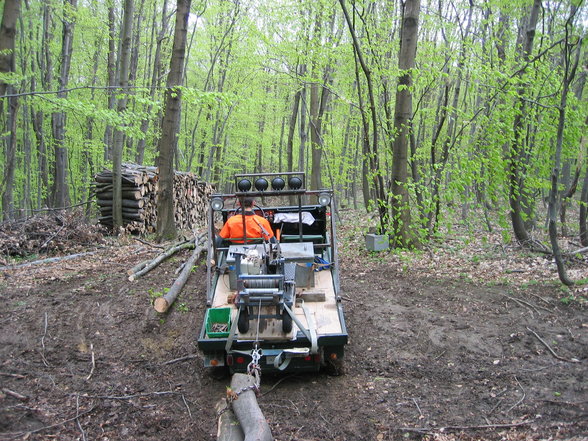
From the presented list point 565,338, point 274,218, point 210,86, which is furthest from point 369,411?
point 210,86

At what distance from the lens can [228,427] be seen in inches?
162

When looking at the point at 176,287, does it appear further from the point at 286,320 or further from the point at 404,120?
the point at 404,120

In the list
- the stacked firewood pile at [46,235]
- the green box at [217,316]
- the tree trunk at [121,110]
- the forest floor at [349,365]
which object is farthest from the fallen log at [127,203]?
the green box at [217,316]

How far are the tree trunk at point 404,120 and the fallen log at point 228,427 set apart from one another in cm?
741

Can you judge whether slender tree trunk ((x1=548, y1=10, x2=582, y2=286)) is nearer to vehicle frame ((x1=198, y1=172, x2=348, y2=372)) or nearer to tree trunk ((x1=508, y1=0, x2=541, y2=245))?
tree trunk ((x1=508, y1=0, x2=541, y2=245))

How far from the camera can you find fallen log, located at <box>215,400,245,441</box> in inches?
155

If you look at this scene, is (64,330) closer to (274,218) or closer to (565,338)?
(274,218)

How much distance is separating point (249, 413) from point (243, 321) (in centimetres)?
119

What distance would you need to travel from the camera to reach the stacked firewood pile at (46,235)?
444 inches

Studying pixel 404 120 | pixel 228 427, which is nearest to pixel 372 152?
pixel 404 120

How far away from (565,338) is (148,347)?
573 centimetres

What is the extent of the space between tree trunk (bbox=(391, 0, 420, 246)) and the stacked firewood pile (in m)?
8.56

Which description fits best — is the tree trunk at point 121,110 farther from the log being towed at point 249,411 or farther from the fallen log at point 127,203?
the log being towed at point 249,411

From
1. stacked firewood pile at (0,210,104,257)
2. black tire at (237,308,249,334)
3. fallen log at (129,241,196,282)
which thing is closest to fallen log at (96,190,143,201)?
stacked firewood pile at (0,210,104,257)
